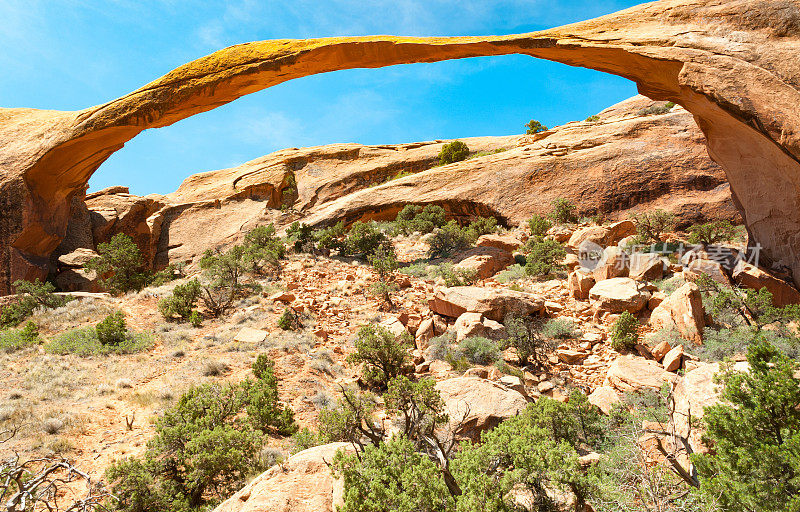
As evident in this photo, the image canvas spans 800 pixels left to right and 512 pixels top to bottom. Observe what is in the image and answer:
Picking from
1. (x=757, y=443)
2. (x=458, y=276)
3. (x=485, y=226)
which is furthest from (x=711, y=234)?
(x=757, y=443)

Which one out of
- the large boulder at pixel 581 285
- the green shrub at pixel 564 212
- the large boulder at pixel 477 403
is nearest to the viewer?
the large boulder at pixel 477 403

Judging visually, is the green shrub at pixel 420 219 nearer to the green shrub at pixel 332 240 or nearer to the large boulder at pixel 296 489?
the green shrub at pixel 332 240

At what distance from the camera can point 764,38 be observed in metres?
7.28

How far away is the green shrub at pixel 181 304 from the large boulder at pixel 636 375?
1047cm

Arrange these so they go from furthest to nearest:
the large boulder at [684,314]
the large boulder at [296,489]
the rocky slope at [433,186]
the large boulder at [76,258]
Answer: the large boulder at [76,258] → the rocky slope at [433,186] → the large boulder at [684,314] → the large boulder at [296,489]

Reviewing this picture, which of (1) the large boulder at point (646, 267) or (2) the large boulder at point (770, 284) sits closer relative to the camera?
(2) the large boulder at point (770, 284)

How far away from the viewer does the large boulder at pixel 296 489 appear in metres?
3.41

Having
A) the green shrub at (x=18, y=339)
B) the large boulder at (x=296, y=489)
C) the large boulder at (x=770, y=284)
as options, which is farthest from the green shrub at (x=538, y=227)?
the green shrub at (x=18, y=339)

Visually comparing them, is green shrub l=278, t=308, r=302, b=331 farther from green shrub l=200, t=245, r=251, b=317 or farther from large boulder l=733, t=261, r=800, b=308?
large boulder l=733, t=261, r=800, b=308

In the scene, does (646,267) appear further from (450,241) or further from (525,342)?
(450,241)

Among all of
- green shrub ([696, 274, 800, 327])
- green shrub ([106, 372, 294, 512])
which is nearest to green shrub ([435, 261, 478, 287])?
green shrub ([696, 274, 800, 327])

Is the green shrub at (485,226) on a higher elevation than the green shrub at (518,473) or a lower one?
higher

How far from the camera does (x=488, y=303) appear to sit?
31.9 feet

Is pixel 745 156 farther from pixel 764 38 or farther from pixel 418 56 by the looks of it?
pixel 418 56
